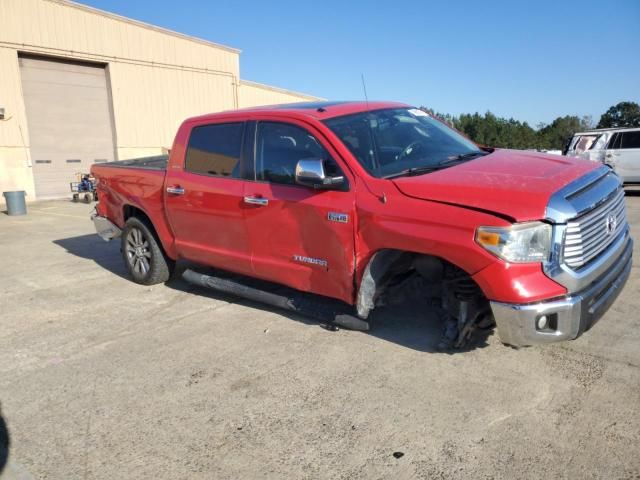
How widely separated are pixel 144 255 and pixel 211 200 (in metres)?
1.71

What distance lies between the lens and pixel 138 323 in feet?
16.1

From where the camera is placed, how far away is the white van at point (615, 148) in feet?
46.5

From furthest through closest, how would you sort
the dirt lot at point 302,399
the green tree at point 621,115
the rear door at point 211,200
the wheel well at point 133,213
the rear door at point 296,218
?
the green tree at point 621,115, the wheel well at point 133,213, the rear door at point 211,200, the rear door at point 296,218, the dirt lot at point 302,399

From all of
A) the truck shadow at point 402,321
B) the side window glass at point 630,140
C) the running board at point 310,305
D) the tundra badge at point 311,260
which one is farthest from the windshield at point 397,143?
the side window glass at point 630,140

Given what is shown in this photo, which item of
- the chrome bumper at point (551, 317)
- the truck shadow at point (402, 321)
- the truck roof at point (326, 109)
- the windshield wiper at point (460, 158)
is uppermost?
the truck roof at point (326, 109)

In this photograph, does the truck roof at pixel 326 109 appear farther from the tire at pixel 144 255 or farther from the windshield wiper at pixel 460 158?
the tire at pixel 144 255

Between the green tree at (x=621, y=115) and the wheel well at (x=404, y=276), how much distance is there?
81.1 metres

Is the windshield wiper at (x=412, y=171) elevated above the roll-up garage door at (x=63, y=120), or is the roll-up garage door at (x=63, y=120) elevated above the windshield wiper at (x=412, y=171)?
the roll-up garage door at (x=63, y=120)

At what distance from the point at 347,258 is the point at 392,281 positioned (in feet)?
1.39

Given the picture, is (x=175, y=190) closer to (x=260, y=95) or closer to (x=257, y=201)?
(x=257, y=201)

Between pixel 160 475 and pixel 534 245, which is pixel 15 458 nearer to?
pixel 160 475

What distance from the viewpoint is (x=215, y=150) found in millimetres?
4992

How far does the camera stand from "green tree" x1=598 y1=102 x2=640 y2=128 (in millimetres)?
73750

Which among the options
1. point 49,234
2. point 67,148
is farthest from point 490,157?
point 67,148
